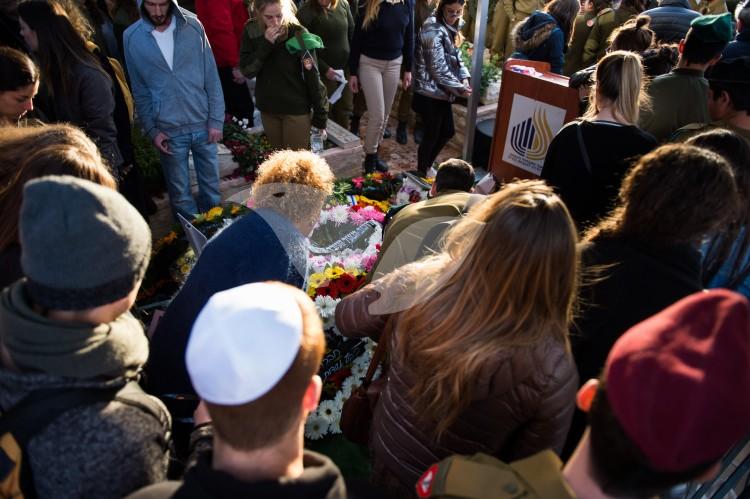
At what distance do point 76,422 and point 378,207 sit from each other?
113 inches

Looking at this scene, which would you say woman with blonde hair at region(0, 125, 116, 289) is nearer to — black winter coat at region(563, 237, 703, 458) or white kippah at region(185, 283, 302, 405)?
white kippah at region(185, 283, 302, 405)

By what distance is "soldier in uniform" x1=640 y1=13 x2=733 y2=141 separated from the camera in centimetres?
311

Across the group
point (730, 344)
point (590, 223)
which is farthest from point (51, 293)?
point (590, 223)

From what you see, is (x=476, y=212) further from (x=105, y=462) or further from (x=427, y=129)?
(x=427, y=129)

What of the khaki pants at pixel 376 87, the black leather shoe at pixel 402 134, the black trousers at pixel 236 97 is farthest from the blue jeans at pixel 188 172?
the black leather shoe at pixel 402 134

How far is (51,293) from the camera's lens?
1210 millimetres

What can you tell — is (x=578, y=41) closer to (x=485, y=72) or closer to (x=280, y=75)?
(x=485, y=72)

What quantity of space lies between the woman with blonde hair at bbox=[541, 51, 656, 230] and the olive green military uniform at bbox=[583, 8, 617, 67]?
313cm

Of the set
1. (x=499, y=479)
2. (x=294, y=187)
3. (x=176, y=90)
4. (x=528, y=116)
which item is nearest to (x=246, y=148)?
(x=176, y=90)

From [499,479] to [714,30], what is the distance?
3.10m

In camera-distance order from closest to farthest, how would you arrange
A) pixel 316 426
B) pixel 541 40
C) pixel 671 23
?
1. pixel 316 426
2. pixel 671 23
3. pixel 541 40

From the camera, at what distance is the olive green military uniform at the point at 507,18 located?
7.94 meters

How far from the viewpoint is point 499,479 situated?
1191mm

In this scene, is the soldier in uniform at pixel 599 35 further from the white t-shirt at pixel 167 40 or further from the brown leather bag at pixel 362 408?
the brown leather bag at pixel 362 408
